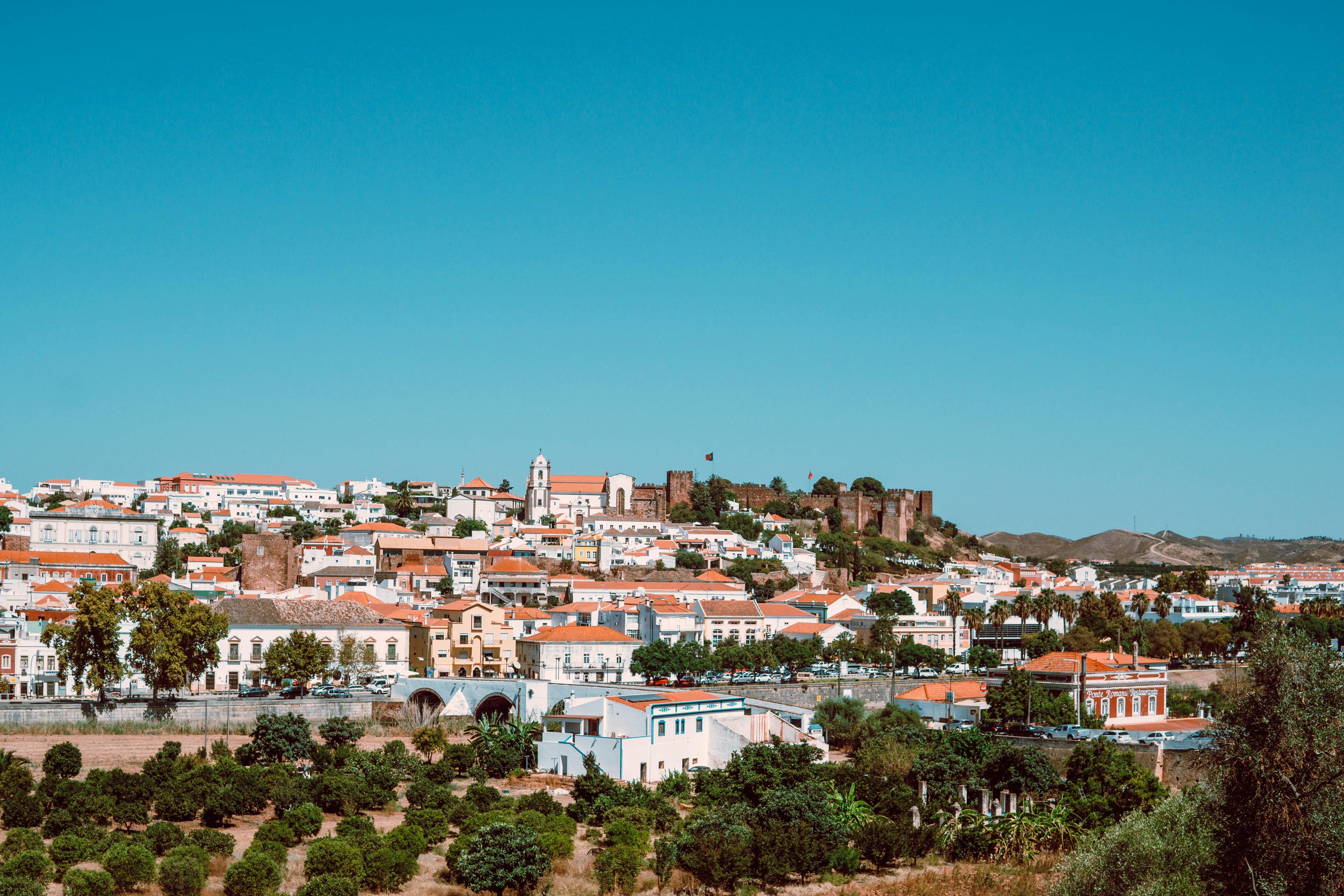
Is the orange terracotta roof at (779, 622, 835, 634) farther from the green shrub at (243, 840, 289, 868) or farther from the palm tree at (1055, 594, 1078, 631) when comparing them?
the green shrub at (243, 840, 289, 868)

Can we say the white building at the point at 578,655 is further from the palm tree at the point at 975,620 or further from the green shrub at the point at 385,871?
the green shrub at the point at 385,871

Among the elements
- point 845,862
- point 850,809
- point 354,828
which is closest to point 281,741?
point 354,828

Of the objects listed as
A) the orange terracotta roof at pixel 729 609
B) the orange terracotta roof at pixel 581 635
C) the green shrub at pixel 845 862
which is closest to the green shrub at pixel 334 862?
the green shrub at pixel 845 862

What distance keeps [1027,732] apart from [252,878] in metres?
28.9

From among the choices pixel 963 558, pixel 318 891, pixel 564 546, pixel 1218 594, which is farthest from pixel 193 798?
pixel 963 558

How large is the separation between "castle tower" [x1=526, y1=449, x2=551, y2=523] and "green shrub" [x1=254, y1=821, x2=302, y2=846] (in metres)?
88.0

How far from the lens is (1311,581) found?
Answer: 428 ft

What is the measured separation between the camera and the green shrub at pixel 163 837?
95.3 feet

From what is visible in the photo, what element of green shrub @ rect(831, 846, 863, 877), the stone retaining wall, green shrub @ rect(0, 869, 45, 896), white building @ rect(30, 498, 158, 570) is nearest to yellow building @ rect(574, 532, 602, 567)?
white building @ rect(30, 498, 158, 570)

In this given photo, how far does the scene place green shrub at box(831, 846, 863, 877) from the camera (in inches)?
1204

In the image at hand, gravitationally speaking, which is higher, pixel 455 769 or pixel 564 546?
pixel 564 546

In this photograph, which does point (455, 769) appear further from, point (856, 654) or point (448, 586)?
point (448, 586)

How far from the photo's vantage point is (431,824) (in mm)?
32156

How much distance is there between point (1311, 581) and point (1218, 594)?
27239 mm
